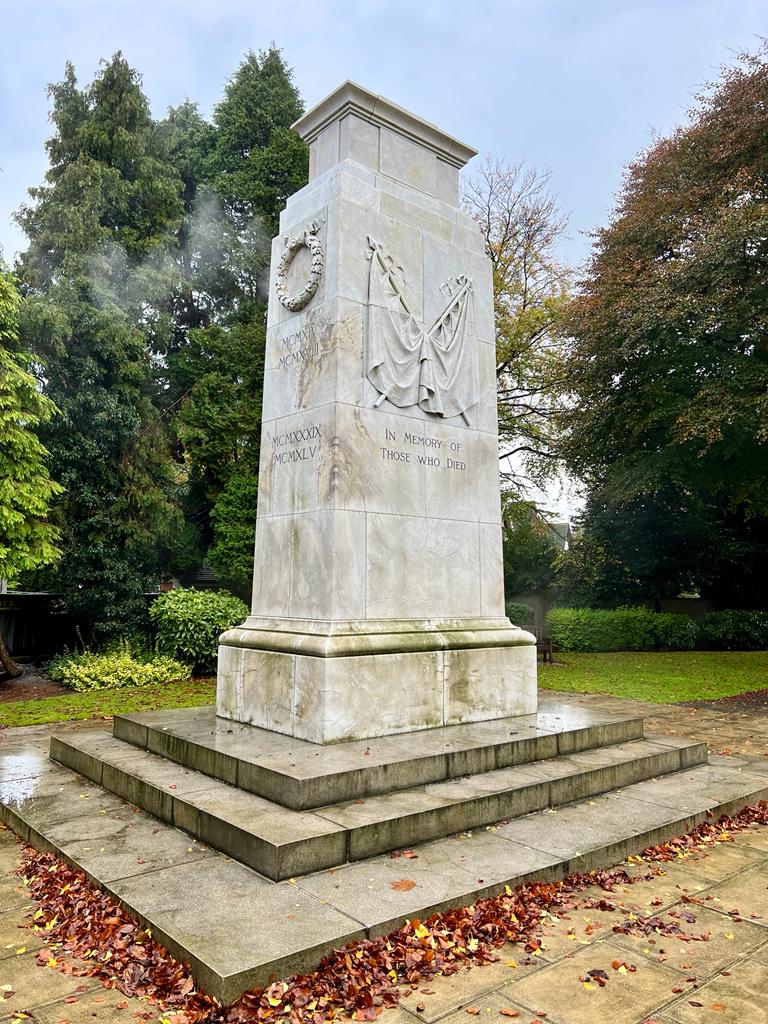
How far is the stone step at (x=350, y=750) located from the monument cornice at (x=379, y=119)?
5836 mm

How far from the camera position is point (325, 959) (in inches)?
124

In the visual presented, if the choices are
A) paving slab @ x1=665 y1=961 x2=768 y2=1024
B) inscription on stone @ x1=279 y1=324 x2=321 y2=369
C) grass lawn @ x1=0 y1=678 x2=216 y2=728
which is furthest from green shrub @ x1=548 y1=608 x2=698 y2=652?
paving slab @ x1=665 y1=961 x2=768 y2=1024

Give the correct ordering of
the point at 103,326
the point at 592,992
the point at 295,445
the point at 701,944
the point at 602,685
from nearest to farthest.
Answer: the point at 592,992, the point at 701,944, the point at 295,445, the point at 602,685, the point at 103,326

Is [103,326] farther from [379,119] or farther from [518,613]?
[518,613]

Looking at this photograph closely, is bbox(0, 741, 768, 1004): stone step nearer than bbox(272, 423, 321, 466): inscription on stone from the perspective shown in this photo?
Yes

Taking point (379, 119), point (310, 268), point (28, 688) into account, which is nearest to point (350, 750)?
point (310, 268)

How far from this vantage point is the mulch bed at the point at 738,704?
11319 millimetres

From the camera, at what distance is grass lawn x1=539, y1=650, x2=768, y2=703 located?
529 inches

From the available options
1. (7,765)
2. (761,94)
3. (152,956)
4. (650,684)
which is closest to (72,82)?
(761,94)

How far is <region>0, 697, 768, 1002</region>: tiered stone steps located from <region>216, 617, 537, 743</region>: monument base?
22 cm

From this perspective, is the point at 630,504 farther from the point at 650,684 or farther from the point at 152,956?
the point at 152,956

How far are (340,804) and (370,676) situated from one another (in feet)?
4.26

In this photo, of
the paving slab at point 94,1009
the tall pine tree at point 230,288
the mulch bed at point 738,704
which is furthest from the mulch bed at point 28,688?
the mulch bed at point 738,704

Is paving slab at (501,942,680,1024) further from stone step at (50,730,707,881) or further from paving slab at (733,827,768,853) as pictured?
paving slab at (733,827,768,853)
